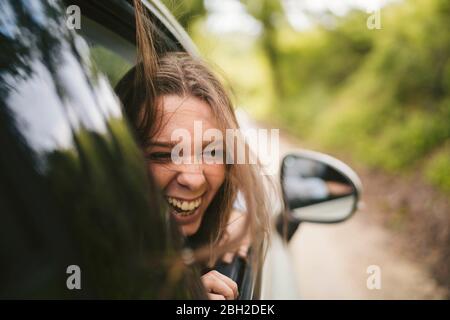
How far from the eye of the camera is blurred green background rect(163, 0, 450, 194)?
6.04 m

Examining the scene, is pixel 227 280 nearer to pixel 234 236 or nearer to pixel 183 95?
pixel 234 236

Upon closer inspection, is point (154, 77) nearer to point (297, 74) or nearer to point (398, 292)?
point (398, 292)

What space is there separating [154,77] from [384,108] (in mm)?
10452

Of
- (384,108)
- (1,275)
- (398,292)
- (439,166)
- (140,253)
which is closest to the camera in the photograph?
(1,275)

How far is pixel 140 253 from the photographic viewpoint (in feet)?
2.62

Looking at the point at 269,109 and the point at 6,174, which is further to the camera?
the point at 269,109

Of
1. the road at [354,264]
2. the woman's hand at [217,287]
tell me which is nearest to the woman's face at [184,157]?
the woman's hand at [217,287]

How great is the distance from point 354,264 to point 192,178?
4651mm

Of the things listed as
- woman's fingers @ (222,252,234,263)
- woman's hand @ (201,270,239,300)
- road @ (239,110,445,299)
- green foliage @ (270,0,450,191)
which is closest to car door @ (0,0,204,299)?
woman's hand @ (201,270,239,300)

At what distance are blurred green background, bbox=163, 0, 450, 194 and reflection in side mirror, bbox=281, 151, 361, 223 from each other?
427 mm

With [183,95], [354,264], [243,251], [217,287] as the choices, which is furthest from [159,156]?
[354,264]

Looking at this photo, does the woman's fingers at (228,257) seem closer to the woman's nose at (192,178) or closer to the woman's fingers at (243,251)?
the woman's fingers at (243,251)

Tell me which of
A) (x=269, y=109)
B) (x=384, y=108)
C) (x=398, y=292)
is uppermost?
(x=269, y=109)
